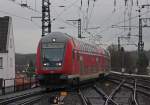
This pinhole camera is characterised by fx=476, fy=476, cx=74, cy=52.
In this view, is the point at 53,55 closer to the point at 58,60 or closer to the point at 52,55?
the point at 52,55

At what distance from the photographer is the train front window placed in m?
27.3

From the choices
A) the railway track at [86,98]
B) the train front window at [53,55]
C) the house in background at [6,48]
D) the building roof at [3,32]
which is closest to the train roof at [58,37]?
the train front window at [53,55]

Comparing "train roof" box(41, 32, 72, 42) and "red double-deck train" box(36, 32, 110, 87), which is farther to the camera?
"train roof" box(41, 32, 72, 42)

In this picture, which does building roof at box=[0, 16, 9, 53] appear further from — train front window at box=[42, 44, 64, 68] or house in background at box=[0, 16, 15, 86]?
train front window at box=[42, 44, 64, 68]

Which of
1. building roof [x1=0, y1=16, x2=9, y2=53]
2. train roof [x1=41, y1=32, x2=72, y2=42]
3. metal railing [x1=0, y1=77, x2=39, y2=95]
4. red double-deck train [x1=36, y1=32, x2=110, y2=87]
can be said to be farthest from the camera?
building roof [x1=0, y1=16, x2=9, y2=53]

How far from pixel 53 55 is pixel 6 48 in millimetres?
34661

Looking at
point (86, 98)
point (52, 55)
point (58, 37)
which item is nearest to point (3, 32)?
point (58, 37)

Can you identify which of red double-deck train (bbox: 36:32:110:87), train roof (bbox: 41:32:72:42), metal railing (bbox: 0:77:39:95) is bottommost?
metal railing (bbox: 0:77:39:95)

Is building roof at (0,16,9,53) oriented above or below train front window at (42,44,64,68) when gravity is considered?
above

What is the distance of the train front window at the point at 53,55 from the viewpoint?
89.6 feet

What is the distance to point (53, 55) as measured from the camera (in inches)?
1085

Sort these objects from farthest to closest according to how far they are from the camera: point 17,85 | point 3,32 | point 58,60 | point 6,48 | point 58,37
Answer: point 3,32 → point 6,48 → point 17,85 → point 58,37 → point 58,60

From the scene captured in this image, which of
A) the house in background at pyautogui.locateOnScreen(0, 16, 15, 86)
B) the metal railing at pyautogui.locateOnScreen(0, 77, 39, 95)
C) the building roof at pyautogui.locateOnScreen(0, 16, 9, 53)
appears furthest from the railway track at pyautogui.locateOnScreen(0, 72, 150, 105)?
the building roof at pyautogui.locateOnScreen(0, 16, 9, 53)

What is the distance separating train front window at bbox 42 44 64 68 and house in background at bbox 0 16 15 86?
31.7 metres
